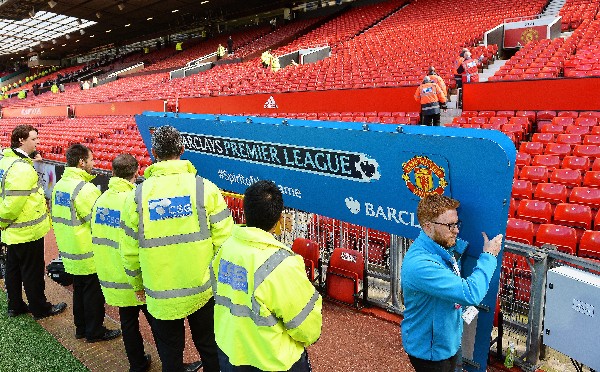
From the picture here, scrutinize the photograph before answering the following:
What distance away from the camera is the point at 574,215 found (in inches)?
177

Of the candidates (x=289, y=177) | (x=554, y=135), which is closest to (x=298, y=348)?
(x=289, y=177)

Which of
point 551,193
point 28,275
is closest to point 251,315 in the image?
point 28,275

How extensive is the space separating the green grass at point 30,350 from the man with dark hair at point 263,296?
2256 millimetres

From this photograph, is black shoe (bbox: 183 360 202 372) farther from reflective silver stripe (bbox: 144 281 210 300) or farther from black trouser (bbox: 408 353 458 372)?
black trouser (bbox: 408 353 458 372)

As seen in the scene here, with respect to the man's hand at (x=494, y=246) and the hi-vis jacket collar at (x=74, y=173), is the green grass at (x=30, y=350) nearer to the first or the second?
the hi-vis jacket collar at (x=74, y=173)

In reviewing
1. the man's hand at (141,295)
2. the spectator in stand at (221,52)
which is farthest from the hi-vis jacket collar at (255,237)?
the spectator in stand at (221,52)

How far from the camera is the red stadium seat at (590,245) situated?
385cm

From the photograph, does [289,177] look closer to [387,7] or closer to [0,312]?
[0,312]

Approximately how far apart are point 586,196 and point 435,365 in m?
3.73

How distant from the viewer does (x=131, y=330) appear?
10.4 ft

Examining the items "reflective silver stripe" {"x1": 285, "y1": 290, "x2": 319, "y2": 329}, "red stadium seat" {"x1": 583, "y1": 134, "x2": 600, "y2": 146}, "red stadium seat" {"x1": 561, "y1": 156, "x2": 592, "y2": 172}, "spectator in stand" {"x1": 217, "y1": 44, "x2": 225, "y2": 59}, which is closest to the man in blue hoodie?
"reflective silver stripe" {"x1": 285, "y1": 290, "x2": 319, "y2": 329}

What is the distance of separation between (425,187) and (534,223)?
9.00 ft

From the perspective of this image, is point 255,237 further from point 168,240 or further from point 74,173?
point 74,173

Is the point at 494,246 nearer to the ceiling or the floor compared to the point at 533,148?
nearer to the ceiling
